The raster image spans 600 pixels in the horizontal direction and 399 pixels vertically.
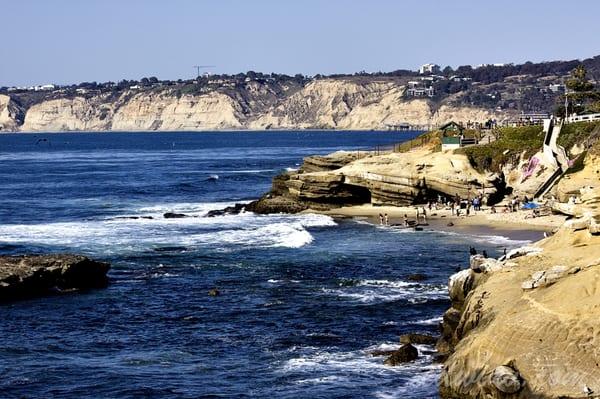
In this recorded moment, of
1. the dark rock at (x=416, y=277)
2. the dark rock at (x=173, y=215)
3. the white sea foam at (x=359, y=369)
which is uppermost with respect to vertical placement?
the dark rock at (x=173, y=215)

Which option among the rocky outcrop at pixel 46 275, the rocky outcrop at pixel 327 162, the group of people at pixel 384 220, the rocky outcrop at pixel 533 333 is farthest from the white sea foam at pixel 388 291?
the rocky outcrop at pixel 327 162

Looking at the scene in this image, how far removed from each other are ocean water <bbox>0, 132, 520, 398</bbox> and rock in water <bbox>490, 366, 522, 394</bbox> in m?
3.82

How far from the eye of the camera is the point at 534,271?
27953 millimetres

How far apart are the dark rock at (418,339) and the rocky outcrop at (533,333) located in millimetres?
1333

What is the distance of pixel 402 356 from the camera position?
2839cm

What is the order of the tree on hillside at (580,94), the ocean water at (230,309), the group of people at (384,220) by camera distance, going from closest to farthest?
the ocean water at (230,309) < the group of people at (384,220) < the tree on hillside at (580,94)

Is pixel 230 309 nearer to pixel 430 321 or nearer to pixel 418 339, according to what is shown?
pixel 430 321

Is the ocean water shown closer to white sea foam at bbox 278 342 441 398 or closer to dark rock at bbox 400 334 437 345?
white sea foam at bbox 278 342 441 398

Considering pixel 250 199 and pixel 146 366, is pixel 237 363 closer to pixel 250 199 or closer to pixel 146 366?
pixel 146 366

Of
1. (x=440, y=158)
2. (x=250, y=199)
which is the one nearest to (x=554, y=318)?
(x=440, y=158)

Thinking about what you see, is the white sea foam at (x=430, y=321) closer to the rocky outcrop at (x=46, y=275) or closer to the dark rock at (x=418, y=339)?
the dark rock at (x=418, y=339)

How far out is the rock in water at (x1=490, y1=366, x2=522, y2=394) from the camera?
21281 mm

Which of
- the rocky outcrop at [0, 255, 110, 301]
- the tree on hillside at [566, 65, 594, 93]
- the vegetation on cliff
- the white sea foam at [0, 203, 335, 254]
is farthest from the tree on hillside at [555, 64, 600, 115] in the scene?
the rocky outcrop at [0, 255, 110, 301]

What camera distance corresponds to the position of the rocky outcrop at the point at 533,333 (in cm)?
2127
